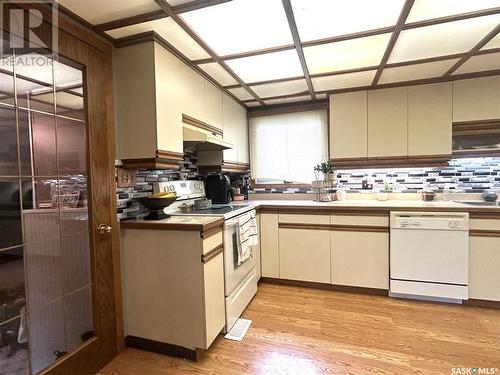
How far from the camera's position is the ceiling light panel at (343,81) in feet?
7.99

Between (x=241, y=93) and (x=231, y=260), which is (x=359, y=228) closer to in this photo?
(x=231, y=260)

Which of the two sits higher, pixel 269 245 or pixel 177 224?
pixel 177 224

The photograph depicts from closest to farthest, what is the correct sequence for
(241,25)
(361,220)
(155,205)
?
(241,25), (155,205), (361,220)

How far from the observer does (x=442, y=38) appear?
69.9 inches

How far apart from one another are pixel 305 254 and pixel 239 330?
109cm

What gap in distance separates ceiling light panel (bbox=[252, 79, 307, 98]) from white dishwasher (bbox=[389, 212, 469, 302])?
1574 millimetres

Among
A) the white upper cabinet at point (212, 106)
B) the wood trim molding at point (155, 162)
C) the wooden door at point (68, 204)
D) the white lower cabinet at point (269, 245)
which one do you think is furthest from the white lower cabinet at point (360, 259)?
the wooden door at point (68, 204)

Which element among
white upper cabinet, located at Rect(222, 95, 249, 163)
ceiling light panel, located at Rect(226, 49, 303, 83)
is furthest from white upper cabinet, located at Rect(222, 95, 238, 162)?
ceiling light panel, located at Rect(226, 49, 303, 83)

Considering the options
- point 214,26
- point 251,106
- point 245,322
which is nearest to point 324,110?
point 251,106

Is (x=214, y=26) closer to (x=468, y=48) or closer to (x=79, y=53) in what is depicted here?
(x=79, y=53)

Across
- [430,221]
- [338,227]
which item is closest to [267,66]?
[338,227]

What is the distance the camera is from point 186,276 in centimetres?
168

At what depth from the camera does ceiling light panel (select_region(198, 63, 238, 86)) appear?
217 centimetres

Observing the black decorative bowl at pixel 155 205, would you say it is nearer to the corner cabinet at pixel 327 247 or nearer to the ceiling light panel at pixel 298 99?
the corner cabinet at pixel 327 247
